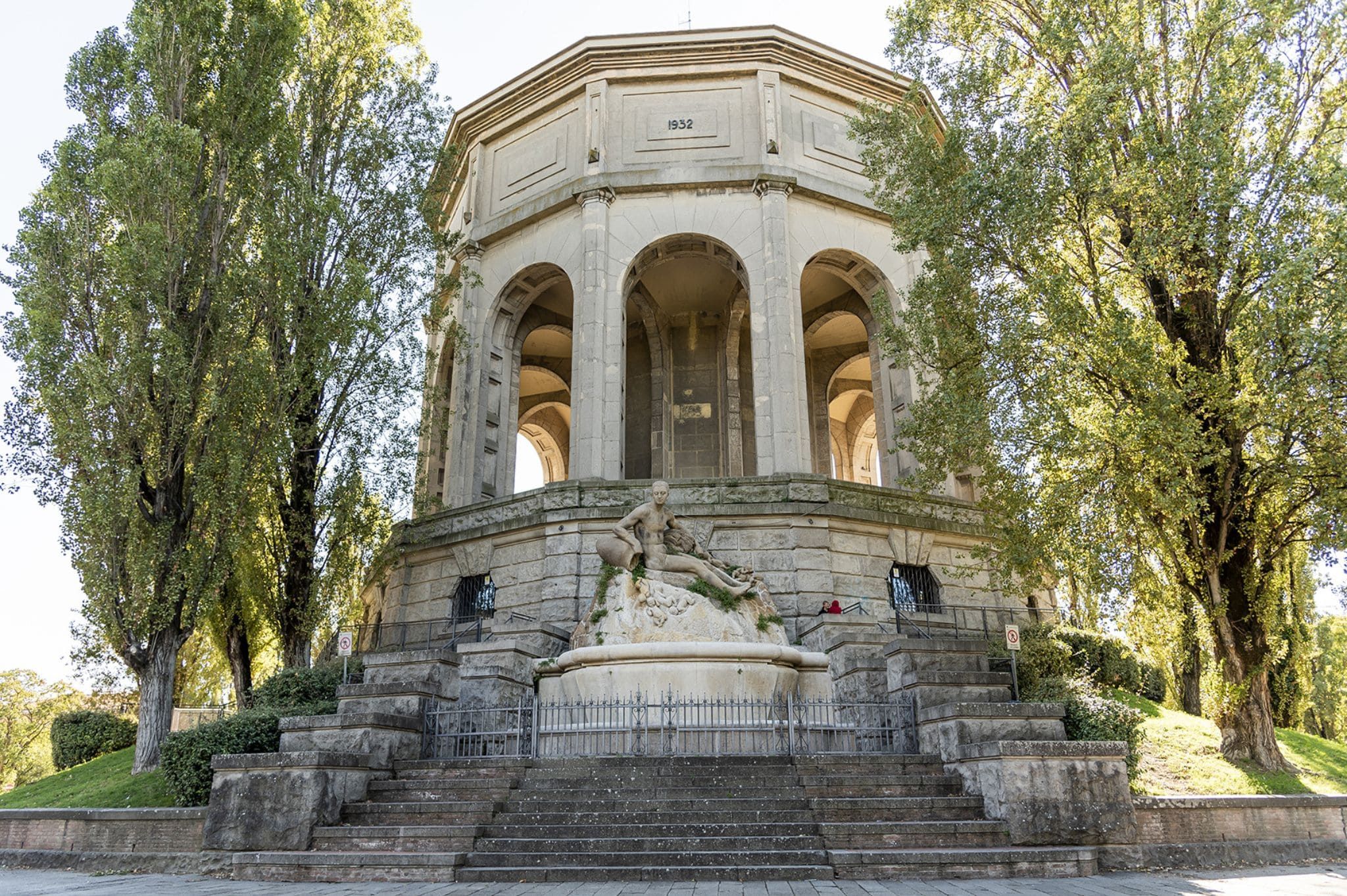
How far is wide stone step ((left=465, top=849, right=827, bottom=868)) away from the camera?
8.00 meters

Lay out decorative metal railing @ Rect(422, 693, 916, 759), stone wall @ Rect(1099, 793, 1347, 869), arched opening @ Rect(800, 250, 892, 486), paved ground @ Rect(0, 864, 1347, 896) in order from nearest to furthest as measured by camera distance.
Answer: paved ground @ Rect(0, 864, 1347, 896) → stone wall @ Rect(1099, 793, 1347, 869) → decorative metal railing @ Rect(422, 693, 916, 759) → arched opening @ Rect(800, 250, 892, 486)

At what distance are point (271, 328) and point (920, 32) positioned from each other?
13323mm

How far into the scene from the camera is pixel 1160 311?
44.8 feet

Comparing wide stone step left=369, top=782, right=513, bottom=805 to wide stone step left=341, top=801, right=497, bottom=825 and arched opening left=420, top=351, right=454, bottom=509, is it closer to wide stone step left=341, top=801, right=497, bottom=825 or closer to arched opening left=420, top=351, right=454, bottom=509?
wide stone step left=341, top=801, right=497, bottom=825

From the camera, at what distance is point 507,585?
18.1 meters

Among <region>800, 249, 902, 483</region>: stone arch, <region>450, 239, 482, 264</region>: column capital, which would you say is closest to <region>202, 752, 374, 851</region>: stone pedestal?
<region>800, 249, 902, 483</region>: stone arch

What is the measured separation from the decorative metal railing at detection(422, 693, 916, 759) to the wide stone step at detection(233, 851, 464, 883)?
2.25 metres

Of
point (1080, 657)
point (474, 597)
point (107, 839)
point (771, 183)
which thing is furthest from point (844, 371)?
point (107, 839)

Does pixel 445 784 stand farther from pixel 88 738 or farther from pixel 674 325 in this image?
pixel 674 325

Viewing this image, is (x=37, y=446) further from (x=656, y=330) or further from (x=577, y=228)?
(x=656, y=330)

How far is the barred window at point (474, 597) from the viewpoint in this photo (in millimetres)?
18766

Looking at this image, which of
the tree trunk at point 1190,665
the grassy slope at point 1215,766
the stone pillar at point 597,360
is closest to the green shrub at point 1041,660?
the grassy slope at point 1215,766

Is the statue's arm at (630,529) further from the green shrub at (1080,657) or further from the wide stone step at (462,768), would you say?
the green shrub at (1080,657)

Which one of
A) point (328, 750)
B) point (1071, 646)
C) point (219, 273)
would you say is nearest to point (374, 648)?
point (219, 273)
